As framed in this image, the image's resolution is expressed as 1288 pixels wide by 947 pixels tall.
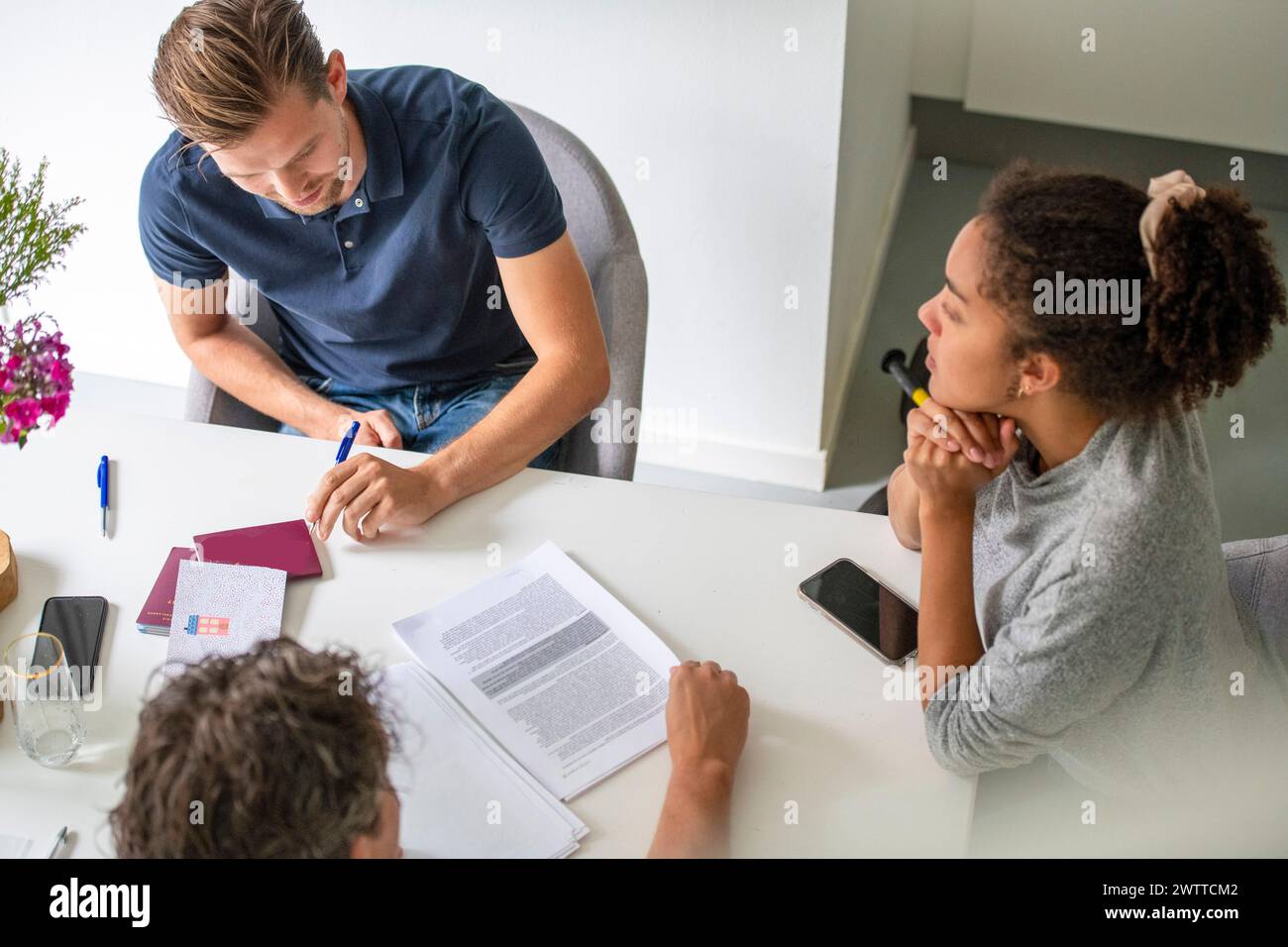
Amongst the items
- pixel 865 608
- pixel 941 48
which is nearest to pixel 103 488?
pixel 865 608

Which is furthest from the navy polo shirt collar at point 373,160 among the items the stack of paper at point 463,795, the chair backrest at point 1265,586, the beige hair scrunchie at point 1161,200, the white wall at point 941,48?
the white wall at point 941,48

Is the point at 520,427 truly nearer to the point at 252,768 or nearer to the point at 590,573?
the point at 590,573

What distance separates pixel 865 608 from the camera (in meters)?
1.25

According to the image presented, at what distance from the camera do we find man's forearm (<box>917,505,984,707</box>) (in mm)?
1157

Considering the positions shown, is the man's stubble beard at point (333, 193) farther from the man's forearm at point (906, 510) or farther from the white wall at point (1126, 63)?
the white wall at point (1126, 63)

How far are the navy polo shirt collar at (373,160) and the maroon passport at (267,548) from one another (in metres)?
0.48

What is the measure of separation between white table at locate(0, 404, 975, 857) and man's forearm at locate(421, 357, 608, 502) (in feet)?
0.10

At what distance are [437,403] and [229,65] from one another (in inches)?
23.4

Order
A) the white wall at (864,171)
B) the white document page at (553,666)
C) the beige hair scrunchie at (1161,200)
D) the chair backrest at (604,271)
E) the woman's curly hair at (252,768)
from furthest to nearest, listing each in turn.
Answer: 1. the white wall at (864,171)
2. the chair backrest at (604,271)
3. the white document page at (553,666)
4. the beige hair scrunchie at (1161,200)
5. the woman's curly hair at (252,768)

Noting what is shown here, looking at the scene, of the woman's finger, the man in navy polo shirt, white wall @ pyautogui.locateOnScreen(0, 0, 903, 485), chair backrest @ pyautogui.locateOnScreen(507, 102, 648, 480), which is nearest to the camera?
the woman's finger

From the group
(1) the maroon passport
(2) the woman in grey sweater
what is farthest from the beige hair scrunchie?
(1) the maroon passport

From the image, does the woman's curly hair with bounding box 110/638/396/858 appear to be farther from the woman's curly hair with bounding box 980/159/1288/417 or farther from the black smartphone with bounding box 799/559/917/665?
the woman's curly hair with bounding box 980/159/1288/417

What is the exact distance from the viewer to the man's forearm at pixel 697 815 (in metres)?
1.03

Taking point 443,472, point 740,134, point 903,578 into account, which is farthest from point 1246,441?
point 443,472
